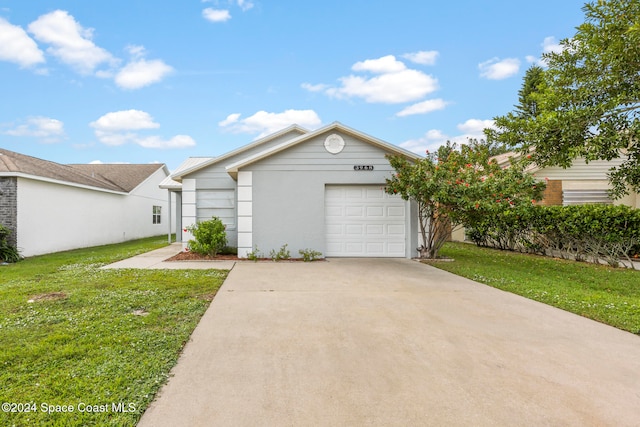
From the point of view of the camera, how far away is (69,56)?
12844 millimetres

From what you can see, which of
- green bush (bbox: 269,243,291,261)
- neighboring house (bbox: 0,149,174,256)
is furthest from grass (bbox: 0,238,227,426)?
neighboring house (bbox: 0,149,174,256)

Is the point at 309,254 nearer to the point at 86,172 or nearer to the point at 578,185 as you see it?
the point at 578,185

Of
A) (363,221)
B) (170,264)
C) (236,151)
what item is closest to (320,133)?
(363,221)

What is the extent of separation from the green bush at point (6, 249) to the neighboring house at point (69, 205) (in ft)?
0.73

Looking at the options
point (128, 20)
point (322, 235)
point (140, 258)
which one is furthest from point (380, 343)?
point (128, 20)

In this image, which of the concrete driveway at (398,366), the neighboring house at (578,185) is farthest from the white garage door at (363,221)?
the neighboring house at (578,185)

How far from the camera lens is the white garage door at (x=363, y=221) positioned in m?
9.55

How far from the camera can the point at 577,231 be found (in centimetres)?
908

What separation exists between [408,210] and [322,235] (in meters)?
2.80

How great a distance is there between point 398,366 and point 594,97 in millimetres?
7165

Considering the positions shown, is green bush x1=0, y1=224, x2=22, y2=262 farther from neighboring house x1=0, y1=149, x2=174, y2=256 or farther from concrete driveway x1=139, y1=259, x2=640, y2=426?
concrete driveway x1=139, y1=259, x2=640, y2=426

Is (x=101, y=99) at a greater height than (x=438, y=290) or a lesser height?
greater

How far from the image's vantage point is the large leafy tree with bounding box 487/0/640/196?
5742 mm

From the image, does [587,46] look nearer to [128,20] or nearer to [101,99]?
[128,20]
